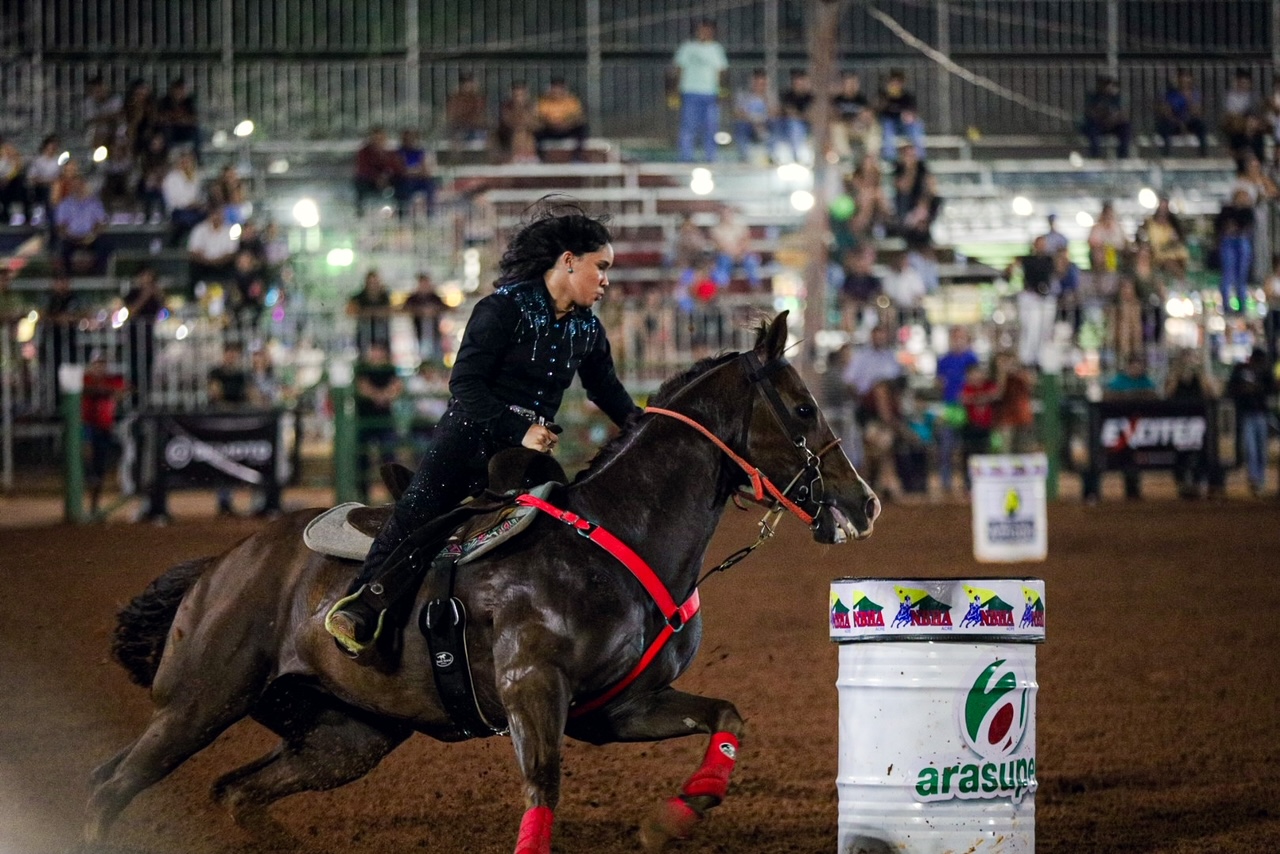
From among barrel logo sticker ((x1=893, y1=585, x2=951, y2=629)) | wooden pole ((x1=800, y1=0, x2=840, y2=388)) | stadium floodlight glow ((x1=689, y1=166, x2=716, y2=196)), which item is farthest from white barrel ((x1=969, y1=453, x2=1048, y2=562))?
stadium floodlight glow ((x1=689, y1=166, x2=716, y2=196))

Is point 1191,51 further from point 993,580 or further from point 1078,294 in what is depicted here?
point 993,580

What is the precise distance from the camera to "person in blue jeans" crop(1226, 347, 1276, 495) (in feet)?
61.7

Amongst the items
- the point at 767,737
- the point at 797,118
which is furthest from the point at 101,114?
the point at 767,737

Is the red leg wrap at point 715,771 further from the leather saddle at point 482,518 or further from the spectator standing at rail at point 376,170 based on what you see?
the spectator standing at rail at point 376,170

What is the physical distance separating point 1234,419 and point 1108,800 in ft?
44.3

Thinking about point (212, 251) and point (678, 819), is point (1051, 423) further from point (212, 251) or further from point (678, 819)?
point (678, 819)

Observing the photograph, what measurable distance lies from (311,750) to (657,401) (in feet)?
5.82

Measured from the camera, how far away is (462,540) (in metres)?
5.34

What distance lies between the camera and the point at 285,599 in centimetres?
565

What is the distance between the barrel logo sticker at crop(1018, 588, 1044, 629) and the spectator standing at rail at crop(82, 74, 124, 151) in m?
20.1

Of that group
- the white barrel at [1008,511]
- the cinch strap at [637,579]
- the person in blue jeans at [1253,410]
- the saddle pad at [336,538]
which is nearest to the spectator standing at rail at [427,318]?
the white barrel at [1008,511]

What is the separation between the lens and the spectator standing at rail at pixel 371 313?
18656 mm

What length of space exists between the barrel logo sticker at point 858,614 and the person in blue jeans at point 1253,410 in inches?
594

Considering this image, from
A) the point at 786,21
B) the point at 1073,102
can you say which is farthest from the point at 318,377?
the point at 1073,102
